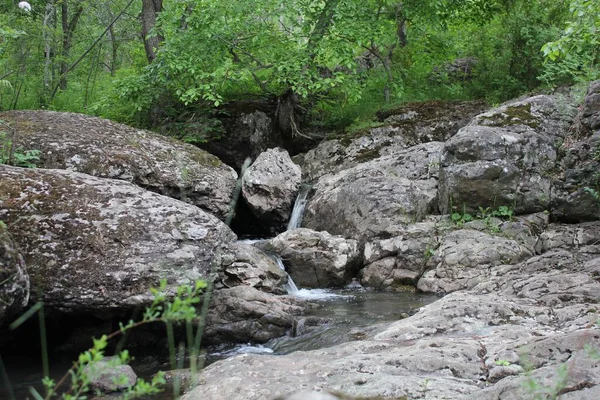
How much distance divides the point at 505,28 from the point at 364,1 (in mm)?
3921

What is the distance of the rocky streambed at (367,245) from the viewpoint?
4312 millimetres

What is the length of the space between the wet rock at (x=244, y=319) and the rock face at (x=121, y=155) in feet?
8.07

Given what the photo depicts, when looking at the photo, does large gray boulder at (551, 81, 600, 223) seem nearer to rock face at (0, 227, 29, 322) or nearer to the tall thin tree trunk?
rock face at (0, 227, 29, 322)

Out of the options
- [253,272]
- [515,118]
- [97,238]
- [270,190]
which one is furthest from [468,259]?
[97,238]

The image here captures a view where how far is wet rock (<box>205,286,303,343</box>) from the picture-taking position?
23.1 feet

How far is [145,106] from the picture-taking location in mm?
13883

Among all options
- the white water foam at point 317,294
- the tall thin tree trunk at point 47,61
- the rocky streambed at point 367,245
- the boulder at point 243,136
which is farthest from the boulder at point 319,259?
the tall thin tree trunk at point 47,61

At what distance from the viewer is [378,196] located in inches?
416

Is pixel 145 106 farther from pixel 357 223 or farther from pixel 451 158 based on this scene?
pixel 451 158

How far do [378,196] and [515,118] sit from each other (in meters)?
2.92

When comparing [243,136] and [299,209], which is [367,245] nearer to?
[299,209]

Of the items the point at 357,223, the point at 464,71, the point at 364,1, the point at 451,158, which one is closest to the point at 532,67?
the point at 464,71

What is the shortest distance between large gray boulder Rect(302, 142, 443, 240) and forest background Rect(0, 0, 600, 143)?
237 centimetres

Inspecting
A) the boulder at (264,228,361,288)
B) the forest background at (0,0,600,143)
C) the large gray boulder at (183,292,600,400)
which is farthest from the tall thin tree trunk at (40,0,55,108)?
the large gray boulder at (183,292,600,400)
